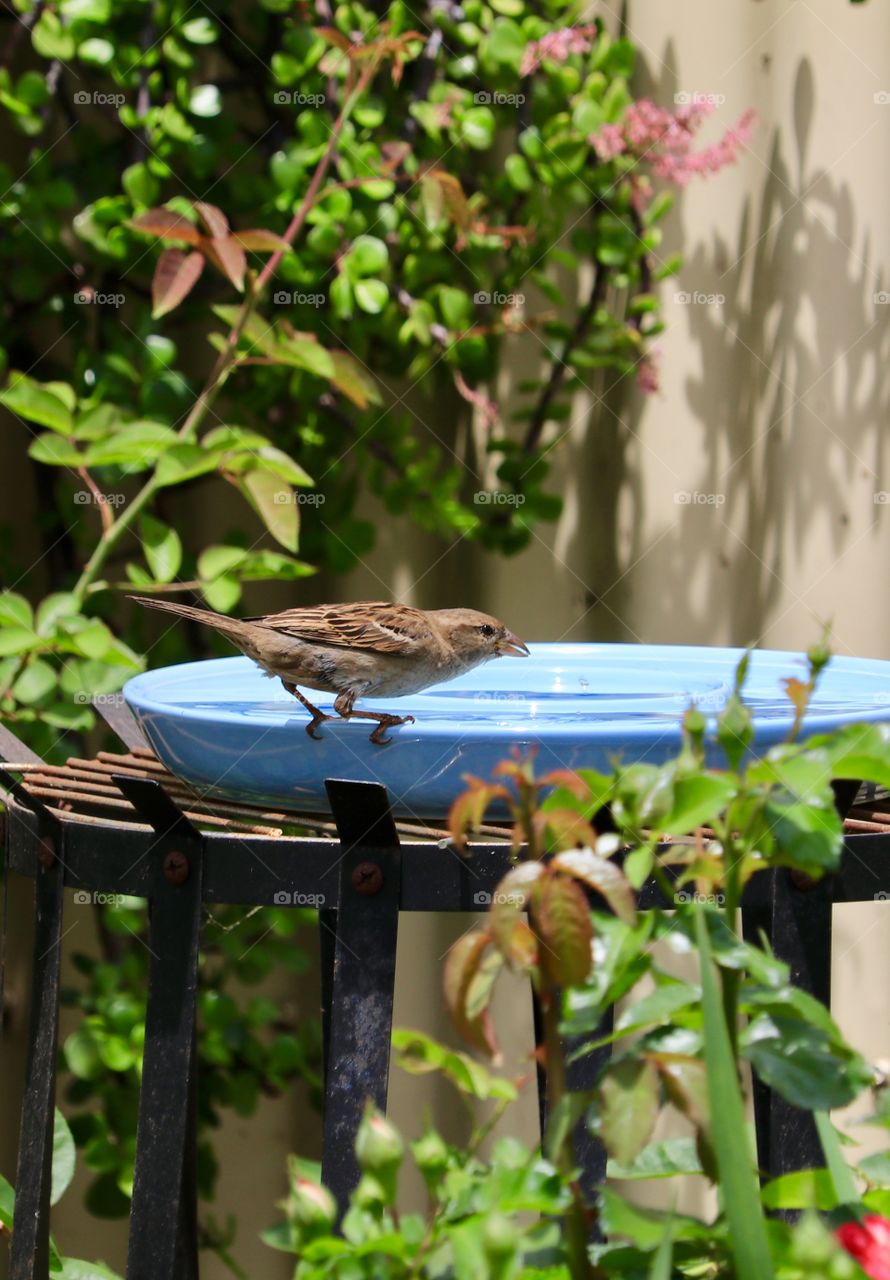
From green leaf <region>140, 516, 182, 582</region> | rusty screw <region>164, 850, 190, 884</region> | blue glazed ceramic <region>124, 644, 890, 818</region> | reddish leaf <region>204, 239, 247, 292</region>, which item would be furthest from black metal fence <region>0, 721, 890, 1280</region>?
green leaf <region>140, 516, 182, 582</region>

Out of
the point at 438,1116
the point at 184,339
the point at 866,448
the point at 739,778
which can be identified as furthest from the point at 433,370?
the point at 739,778

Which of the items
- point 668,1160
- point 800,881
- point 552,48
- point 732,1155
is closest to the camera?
point 732,1155

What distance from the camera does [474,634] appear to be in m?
2.18

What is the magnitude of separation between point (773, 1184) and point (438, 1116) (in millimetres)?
2704

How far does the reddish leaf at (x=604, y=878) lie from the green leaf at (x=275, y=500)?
178 centimetres

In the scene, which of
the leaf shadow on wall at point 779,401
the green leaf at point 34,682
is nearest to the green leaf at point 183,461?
the green leaf at point 34,682

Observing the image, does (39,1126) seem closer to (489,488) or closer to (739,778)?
(739,778)

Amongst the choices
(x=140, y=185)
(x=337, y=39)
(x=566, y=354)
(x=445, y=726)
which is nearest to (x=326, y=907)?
(x=445, y=726)

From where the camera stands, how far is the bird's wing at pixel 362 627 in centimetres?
201

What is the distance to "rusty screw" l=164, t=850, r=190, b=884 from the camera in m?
1.34

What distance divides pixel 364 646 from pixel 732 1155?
134cm

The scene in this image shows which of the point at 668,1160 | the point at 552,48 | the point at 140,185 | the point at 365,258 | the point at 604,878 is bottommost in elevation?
the point at 668,1160

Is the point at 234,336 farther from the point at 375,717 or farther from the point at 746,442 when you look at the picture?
the point at 746,442

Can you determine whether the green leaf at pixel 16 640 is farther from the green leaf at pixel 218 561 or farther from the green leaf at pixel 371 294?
the green leaf at pixel 371 294
